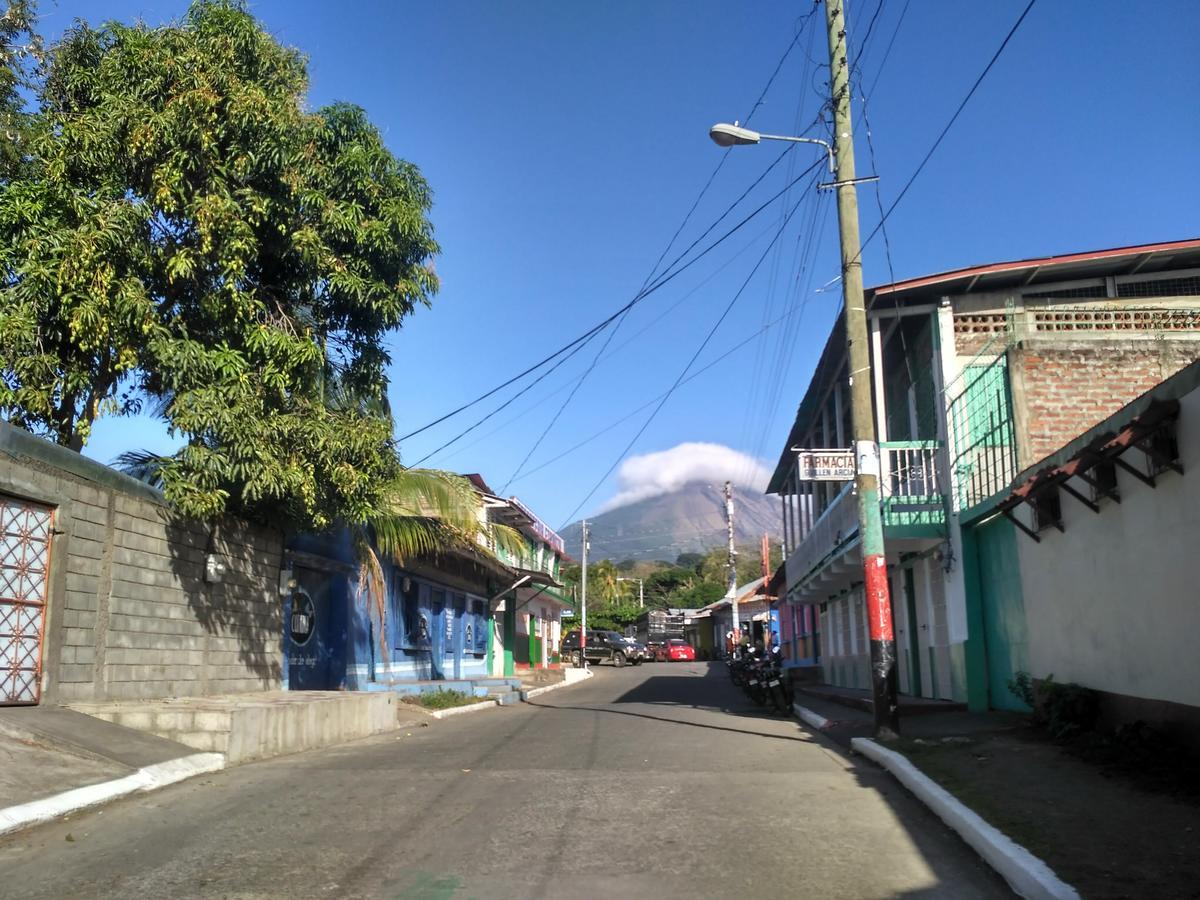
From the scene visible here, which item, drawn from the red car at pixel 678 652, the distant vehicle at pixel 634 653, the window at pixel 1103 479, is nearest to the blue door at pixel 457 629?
the window at pixel 1103 479

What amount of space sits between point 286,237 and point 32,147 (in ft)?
8.90

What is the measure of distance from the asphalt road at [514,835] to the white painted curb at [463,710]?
6.56m

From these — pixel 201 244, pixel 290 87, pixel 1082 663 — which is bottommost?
pixel 1082 663

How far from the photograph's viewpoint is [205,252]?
10.7 metres

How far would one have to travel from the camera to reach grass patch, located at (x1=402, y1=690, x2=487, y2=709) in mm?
17875

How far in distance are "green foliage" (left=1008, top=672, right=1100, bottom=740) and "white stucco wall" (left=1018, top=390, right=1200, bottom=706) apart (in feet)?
0.59

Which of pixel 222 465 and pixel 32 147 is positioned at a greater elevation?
pixel 32 147

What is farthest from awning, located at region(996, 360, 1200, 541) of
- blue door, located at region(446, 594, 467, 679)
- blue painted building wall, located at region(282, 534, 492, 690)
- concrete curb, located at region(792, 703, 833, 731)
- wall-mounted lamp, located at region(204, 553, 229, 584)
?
blue door, located at region(446, 594, 467, 679)

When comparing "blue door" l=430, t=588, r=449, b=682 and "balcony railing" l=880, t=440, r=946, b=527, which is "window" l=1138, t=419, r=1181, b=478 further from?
"blue door" l=430, t=588, r=449, b=682

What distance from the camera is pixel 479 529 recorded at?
1753 cm

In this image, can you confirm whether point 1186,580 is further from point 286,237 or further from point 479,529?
point 479,529

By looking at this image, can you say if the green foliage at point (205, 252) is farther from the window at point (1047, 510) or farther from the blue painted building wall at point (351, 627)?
the window at point (1047, 510)

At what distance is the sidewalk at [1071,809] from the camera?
16.0 ft

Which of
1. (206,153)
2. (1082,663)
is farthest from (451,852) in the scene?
(206,153)
